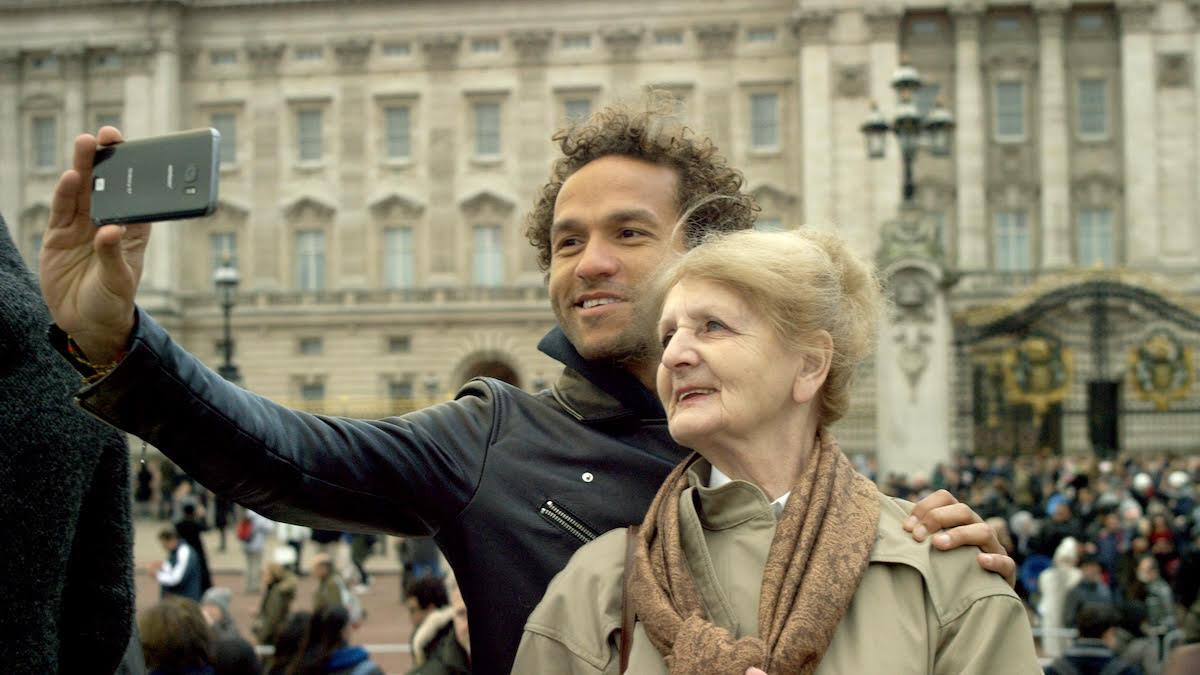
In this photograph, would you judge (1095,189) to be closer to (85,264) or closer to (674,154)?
(674,154)

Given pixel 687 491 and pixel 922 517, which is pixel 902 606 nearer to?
pixel 922 517

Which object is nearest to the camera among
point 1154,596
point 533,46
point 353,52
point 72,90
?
point 1154,596

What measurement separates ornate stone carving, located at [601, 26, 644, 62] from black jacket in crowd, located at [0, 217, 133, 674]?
43.9 metres

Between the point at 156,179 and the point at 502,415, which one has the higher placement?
the point at 156,179

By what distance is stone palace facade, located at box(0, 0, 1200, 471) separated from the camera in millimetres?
42250

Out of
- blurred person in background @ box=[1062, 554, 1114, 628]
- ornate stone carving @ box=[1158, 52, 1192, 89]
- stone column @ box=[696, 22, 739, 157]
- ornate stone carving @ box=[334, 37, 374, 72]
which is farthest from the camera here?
ornate stone carving @ box=[334, 37, 374, 72]

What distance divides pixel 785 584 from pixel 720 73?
43534 mm

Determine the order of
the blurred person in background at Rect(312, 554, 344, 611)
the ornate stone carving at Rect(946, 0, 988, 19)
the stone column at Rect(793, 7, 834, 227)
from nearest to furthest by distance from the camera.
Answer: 1. the blurred person in background at Rect(312, 554, 344, 611)
2. the stone column at Rect(793, 7, 834, 227)
3. the ornate stone carving at Rect(946, 0, 988, 19)

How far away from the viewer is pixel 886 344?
22.4m

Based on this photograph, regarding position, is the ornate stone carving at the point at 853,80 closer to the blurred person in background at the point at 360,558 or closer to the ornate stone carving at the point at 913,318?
the ornate stone carving at the point at 913,318

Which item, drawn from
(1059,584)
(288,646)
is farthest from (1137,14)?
(288,646)

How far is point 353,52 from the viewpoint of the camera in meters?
46.4

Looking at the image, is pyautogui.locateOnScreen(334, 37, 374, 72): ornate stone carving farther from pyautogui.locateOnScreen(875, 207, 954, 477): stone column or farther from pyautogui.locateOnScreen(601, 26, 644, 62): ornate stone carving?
pyautogui.locateOnScreen(875, 207, 954, 477): stone column

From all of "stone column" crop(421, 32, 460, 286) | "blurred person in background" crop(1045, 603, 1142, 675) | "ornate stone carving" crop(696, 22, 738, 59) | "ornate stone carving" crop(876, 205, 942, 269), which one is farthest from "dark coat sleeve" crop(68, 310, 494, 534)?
"stone column" crop(421, 32, 460, 286)
